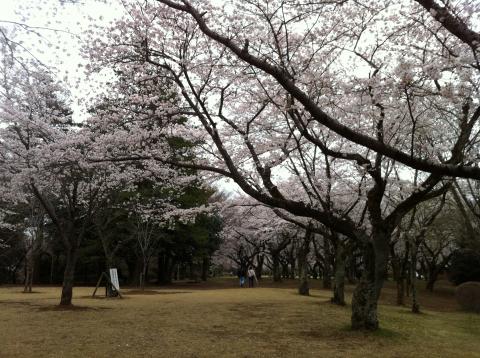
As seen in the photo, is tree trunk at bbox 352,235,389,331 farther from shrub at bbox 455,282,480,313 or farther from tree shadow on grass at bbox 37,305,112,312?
shrub at bbox 455,282,480,313

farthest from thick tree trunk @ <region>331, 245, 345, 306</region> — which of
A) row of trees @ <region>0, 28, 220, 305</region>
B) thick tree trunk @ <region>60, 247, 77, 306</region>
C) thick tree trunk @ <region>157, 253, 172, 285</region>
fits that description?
thick tree trunk @ <region>157, 253, 172, 285</region>

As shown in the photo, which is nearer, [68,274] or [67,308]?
[67,308]

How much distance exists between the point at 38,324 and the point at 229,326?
421 cm

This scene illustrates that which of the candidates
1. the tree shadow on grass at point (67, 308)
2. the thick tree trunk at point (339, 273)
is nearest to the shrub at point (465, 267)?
the thick tree trunk at point (339, 273)

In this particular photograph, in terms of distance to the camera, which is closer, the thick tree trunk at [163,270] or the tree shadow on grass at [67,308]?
the tree shadow on grass at [67,308]

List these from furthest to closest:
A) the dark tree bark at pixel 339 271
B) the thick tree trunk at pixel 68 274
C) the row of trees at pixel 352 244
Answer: the row of trees at pixel 352 244 → the dark tree bark at pixel 339 271 → the thick tree trunk at pixel 68 274

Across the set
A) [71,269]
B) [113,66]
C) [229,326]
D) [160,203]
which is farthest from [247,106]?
[160,203]

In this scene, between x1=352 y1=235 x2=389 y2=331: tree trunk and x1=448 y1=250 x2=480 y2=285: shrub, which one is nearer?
x1=352 y1=235 x2=389 y2=331: tree trunk

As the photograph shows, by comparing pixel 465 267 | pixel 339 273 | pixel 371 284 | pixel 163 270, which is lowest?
Answer: pixel 371 284

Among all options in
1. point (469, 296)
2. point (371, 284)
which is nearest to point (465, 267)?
point (469, 296)

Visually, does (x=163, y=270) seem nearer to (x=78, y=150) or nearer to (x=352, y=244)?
(x=352, y=244)

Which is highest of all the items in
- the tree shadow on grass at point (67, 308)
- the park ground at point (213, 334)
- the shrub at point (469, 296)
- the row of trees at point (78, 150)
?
the row of trees at point (78, 150)

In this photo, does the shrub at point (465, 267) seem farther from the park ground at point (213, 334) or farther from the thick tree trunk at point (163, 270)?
the thick tree trunk at point (163, 270)

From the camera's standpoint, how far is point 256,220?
28.4 m
